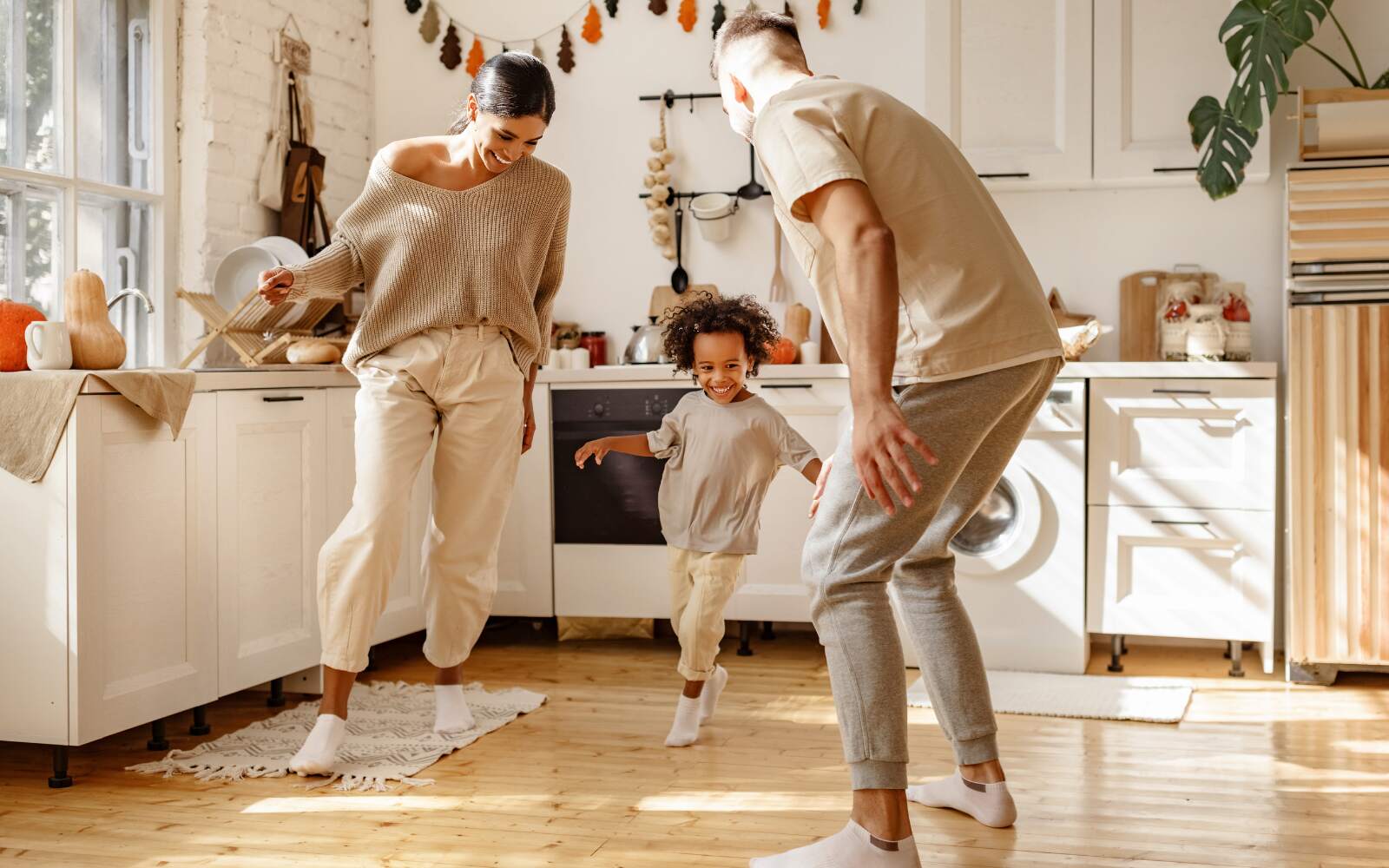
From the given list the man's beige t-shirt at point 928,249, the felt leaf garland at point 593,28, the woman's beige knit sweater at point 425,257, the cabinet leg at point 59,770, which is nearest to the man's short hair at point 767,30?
the man's beige t-shirt at point 928,249

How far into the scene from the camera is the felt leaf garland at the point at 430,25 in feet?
14.9

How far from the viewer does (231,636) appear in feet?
9.53

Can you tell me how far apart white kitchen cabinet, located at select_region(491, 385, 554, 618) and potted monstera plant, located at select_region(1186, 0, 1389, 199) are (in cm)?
199

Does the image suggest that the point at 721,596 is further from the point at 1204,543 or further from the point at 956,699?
the point at 1204,543

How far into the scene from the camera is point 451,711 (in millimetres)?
2830

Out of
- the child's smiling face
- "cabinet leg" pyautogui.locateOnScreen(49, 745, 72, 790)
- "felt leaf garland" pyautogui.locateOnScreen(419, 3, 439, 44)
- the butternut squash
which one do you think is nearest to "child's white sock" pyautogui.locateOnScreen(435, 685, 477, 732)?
"cabinet leg" pyautogui.locateOnScreen(49, 745, 72, 790)

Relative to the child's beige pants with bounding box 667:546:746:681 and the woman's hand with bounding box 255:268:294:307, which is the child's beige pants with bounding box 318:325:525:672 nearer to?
the woman's hand with bounding box 255:268:294:307

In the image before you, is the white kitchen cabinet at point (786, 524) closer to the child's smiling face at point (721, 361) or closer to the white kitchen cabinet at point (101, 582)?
the child's smiling face at point (721, 361)

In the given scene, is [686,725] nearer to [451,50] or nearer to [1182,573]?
[1182,573]

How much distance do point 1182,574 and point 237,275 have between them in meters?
2.74

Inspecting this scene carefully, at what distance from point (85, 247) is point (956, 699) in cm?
254

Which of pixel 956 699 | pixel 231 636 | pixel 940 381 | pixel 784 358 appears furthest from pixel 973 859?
pixel 784 358

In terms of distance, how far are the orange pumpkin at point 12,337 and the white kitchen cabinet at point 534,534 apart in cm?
155

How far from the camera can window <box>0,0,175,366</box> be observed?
3.13m
